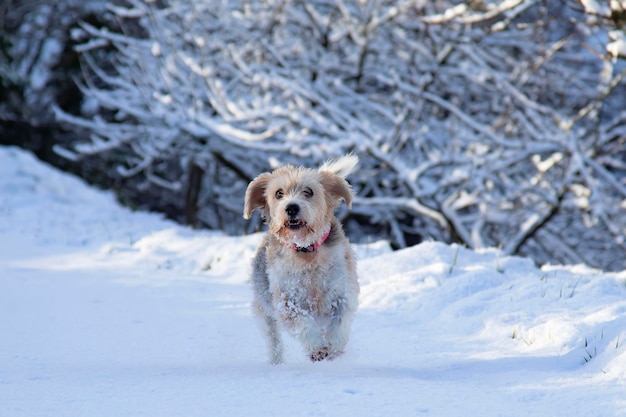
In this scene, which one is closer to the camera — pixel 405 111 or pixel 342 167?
pixel 342 167

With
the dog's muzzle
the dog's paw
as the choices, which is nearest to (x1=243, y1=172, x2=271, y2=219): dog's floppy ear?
the dog's muzzle

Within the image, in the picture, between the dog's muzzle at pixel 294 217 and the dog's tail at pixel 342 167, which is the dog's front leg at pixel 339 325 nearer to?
the dog's muzzle at pixel 294 217

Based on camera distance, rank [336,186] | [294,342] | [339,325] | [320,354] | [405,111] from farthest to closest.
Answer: [405,111] < [294,342] < [336,186] < [339,325] < [320,354]

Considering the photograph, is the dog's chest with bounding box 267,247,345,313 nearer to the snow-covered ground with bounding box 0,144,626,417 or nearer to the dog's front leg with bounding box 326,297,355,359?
the dog's front leg with bounding box 326,297,355,359

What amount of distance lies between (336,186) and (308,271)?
31.0 inches

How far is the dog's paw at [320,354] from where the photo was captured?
4.79 meters

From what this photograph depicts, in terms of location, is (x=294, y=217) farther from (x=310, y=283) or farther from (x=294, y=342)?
(x=294, y=342)

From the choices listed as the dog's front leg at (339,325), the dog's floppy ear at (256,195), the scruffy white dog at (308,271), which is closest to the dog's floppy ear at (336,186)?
the scruffy white dog at (308,271)

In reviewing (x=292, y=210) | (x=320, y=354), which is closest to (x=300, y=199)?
(x=292, y=210)

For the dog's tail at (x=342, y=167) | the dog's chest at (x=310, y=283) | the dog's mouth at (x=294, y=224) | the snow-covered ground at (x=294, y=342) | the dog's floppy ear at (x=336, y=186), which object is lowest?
the snow-covered ground at (x=294, y=342)

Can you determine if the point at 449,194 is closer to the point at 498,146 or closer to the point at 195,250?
the point at 498,146

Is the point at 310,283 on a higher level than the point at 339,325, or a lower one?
higher

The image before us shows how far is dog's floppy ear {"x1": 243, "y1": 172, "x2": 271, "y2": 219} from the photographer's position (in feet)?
18.2

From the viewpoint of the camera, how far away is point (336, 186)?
553 cm
